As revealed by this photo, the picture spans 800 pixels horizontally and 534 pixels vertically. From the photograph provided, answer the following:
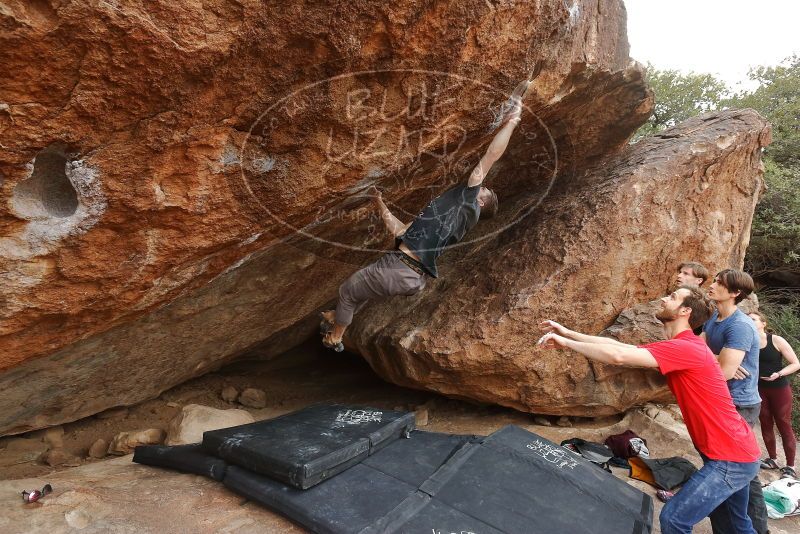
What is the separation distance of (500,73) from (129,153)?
197 centimetres

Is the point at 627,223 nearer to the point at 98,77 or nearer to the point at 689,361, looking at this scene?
the point at 689,361

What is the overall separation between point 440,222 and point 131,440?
10.3 ft

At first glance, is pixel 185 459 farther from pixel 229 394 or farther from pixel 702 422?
pixel 702 422

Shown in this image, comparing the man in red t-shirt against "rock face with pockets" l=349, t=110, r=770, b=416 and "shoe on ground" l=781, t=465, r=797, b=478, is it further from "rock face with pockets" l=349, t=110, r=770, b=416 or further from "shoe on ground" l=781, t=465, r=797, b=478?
"shoe on ground" l=781, t=465, r=797, b=478

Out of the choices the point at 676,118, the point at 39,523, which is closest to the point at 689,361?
the point at 39,523

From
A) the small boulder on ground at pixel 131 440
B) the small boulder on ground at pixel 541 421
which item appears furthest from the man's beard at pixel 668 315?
the small boulder on ground at pixel 131 440

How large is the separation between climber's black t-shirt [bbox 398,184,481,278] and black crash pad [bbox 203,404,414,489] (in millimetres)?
1100

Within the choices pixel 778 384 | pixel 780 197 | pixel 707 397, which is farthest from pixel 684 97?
pixel 707 397

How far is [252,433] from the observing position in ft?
8.75

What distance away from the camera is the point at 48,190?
79.4 inches

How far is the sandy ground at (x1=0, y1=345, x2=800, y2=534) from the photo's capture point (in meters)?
2.12

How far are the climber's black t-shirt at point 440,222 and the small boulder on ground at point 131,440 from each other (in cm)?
276

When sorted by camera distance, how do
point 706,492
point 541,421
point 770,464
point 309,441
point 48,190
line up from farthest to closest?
point 541,421
point 770,464
point 309,441
point 706,492
point 48,190

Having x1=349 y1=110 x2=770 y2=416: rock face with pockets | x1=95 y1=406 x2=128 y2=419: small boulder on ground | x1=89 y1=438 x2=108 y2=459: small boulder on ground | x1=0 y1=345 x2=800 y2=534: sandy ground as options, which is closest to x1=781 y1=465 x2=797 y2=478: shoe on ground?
x1=0 y1=345 x2=800 y2=534: sandy ground
